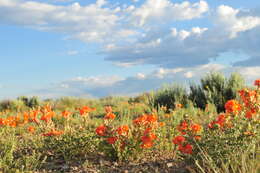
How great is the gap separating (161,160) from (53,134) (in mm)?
1729

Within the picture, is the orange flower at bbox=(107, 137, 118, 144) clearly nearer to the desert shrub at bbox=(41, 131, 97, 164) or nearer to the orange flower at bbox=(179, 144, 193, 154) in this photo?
the desert shrub at bbox=(41, 131, 97, 164)

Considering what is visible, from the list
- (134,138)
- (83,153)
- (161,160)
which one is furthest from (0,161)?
(161,160)

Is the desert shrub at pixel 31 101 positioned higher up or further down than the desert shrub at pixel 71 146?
further down

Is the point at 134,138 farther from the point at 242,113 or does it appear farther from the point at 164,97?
the point at 164,97

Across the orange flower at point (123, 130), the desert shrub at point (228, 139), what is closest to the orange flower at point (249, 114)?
the desert shrub at point (228, 139)

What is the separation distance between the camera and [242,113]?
4.74m

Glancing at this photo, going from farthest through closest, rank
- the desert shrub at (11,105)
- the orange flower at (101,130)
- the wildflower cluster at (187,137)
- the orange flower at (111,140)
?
1. the desert shrub at (11,105)
2. the orange flower at (101,130)
3. the orange flower at (111,140)
4. the wildflower cluster at (187,137)

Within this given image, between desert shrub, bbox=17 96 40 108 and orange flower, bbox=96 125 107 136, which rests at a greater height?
orange flower, bbox=96 125 107 136

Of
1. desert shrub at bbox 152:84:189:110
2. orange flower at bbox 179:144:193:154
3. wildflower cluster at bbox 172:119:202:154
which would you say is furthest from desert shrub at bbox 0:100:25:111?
orange flower at bbox 179:144:193:154

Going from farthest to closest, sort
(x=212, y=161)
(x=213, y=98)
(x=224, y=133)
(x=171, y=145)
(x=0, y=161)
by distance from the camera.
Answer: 1. (x=213, y=98)
2. (x=171, y=145)
3. (x=0, y=161)
4. (x=224, y=133)
5. (x=212, y=161)

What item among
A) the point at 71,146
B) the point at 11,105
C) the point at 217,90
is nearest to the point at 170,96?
the point at 217,90

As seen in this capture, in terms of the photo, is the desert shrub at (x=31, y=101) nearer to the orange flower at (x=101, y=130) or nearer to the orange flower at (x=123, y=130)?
the orange flower at (x=101, y=130)

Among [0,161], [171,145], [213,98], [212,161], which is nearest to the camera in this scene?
[212,161]

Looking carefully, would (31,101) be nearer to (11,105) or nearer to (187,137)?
(11,105)
